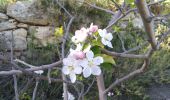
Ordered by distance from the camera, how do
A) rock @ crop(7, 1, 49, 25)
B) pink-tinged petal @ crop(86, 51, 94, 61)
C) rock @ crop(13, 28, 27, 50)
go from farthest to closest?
1. rock @ crop(7, 1, 49, 25)
2. rock @ crop(13, 28, 27, 50)
3. pink-tinged petal @ crop(86, 51, 94, 61)

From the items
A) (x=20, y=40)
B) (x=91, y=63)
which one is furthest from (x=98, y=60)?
(x=20, y=40)

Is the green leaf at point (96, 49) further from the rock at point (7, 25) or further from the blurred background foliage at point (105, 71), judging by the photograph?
the rock at point (7, 25)

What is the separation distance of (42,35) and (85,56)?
3.36 meters

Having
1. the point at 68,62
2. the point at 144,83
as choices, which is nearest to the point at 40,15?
the point at 144,83

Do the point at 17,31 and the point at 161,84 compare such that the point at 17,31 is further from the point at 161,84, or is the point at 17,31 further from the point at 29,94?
the point at 161,84

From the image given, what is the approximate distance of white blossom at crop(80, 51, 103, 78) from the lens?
1030 mm

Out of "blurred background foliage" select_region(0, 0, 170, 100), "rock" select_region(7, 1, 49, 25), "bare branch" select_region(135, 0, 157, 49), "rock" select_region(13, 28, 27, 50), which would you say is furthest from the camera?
"rock" select_region(7, 1, 49, 25)

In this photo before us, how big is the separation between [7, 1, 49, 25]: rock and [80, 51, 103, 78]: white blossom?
11.2 feet

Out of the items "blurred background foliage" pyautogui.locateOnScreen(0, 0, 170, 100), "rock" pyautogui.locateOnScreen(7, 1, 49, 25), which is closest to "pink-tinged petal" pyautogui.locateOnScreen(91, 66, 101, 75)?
"blurred background foliage" pyautogui.locateOnScreen(0, 0, 170, 100)

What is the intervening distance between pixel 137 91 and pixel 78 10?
3.89 ft

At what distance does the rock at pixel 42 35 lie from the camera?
14.2ft

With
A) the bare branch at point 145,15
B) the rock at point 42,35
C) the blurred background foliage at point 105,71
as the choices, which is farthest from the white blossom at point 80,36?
the rock at point 42,35

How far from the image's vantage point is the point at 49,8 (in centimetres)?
437

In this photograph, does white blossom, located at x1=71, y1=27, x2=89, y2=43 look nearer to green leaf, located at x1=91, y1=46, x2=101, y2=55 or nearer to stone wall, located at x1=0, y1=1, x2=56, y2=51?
green leaf, located at x1=91, y1=46, x2=101, y2=55
